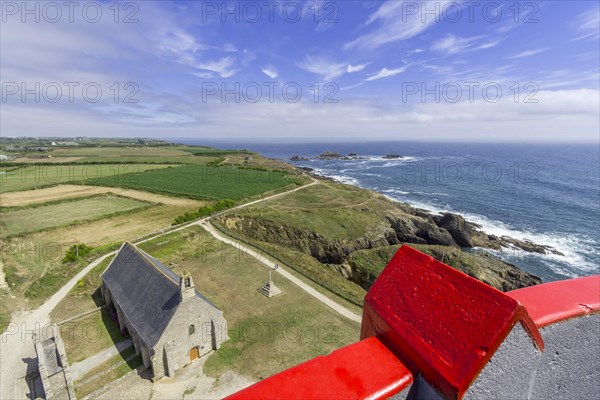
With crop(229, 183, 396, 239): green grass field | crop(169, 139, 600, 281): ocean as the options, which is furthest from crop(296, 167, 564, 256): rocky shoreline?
crop(229, 183, 396, 239): green grass field

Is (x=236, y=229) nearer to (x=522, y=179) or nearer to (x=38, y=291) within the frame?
(x=38, y=291)

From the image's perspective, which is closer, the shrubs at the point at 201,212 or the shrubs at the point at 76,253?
the shrubs at the point at 76,253

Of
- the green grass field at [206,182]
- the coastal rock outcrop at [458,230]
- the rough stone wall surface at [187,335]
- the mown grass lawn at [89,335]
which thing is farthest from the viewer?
the green grass field at [206,182]

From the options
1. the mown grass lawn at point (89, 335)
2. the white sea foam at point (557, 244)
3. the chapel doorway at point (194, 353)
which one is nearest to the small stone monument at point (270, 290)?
the chapel doorway at point (194, 353)

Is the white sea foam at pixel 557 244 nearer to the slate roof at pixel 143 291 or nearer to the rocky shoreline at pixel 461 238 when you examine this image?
the rocky shoreline at pixel 461 238

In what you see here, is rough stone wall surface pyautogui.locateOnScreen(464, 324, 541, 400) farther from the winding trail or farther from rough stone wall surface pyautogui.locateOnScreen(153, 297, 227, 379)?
the winding trail

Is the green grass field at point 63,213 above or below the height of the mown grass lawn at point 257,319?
above

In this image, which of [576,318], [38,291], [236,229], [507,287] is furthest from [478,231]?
[38,291]

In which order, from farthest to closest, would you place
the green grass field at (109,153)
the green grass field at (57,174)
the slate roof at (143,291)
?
the green grass field at (109,153), the green grass field at (57,174), the slate roof at (143,291)
